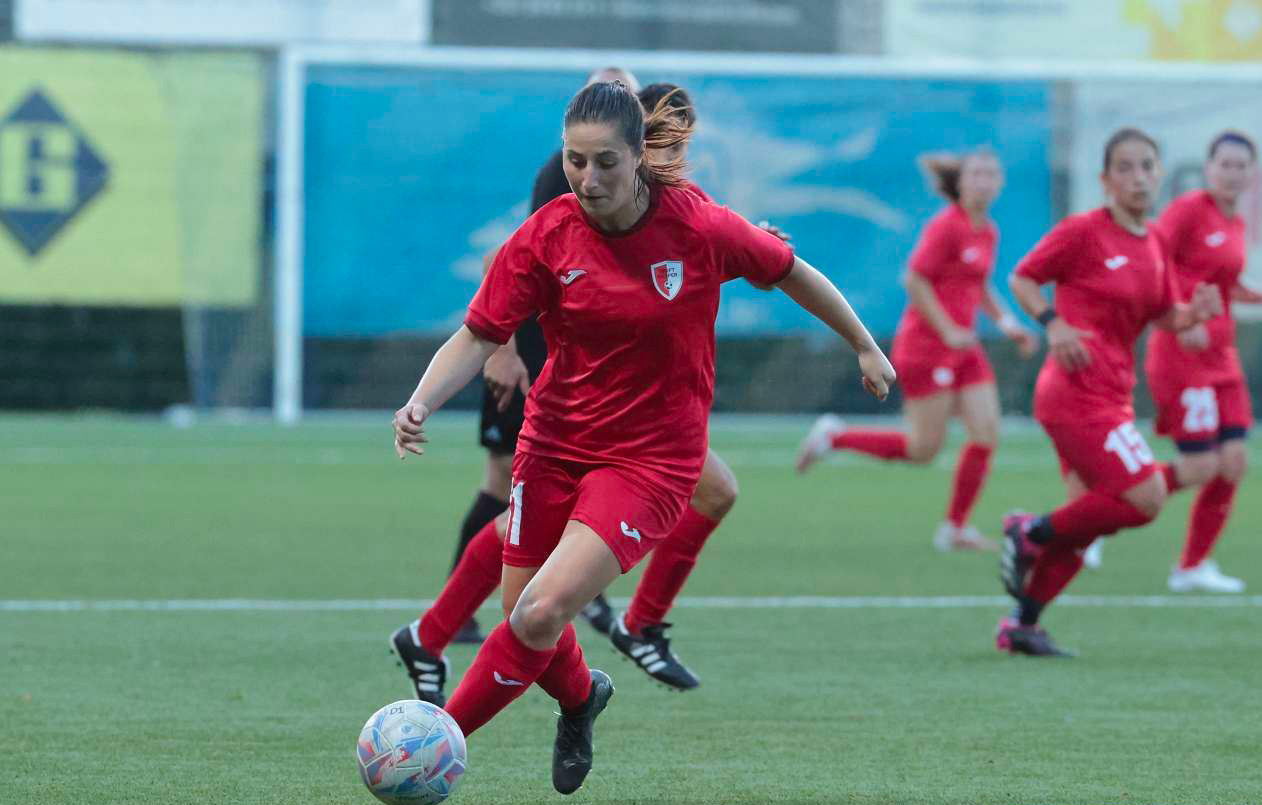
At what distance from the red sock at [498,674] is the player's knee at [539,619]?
3 cm

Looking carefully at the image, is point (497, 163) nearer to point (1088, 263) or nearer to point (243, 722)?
point (1088, 263)

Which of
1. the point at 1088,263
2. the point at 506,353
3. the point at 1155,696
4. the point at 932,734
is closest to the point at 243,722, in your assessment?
the point at 506,353

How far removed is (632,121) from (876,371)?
85cm

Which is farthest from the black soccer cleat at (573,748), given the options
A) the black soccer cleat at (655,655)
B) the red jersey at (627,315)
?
the black soccer cleat at (655,655)

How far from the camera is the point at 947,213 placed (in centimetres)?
1068

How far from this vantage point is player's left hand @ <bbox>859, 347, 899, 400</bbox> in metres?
4.77

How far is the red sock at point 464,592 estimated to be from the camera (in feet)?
19.0

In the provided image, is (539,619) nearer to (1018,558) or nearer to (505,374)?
(505,374)

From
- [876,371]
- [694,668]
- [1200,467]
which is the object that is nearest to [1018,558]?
[694,668]

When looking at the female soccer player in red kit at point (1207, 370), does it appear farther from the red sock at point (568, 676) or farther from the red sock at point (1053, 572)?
the red sock at point (568, 676)

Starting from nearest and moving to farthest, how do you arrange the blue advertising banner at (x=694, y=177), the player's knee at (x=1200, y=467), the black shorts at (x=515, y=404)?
the black shorts at (x=515, y=404)
the player's knee at (x=1200, y=467)
the blue advertising banner at (x=694, y=177)

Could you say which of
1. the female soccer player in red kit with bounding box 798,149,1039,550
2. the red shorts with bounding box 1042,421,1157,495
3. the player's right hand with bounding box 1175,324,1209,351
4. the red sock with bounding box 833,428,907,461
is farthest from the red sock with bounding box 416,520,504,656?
the red sock with bounding box 833,428,907,461

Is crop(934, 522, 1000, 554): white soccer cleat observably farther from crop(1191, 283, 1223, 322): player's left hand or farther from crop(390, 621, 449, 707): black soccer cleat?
crop(390, 621, 449, 707): black soccer cleat

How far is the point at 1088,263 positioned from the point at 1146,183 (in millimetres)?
352
